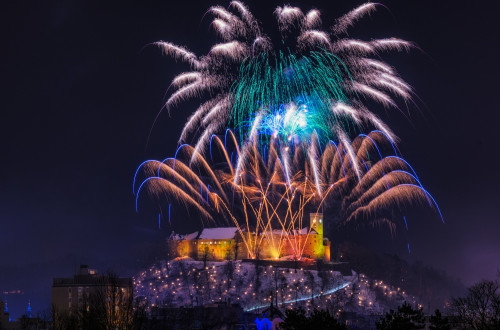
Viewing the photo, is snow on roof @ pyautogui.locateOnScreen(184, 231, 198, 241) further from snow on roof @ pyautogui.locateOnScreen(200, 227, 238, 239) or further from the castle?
snow on roof @ pyautogui.locateOnScreen(200, 227, 238, 239)

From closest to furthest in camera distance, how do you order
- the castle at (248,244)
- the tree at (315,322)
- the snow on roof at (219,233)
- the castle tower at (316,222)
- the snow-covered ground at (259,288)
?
the tree at (315,322) < the snow-covered ground at (259,288) < the castle at (248,244) < the castle tower at (316,222) < the snow on roof at (219,233)

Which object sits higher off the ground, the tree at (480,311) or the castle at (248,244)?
the castle at (248,244)

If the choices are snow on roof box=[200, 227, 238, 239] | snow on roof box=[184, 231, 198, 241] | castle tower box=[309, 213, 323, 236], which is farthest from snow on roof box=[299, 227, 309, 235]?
snow on roof box=[184, 231, 198, 241]

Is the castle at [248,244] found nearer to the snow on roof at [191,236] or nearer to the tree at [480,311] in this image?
the snow on roof at [191,236]

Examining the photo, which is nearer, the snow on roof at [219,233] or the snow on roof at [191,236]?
the snow on roof at [219,233]

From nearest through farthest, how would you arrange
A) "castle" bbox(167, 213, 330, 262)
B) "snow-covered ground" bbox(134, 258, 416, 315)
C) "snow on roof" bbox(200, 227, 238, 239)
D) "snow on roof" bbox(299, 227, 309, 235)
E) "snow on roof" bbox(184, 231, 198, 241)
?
"snow-covered ground" bbox(134, 258, 416, 315), "castle" bbox(167, 213, 330, 262), "snow on roof" bbox(299, 227, 309, 235), "snow on roof" bbox(200, 227, 238, 239), "snow on roof" bbox(184, 231, 198, 241)

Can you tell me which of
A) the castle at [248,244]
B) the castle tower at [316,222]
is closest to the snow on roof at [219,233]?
the castle at [248,244]

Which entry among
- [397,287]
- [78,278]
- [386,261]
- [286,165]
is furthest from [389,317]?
[386,261]
